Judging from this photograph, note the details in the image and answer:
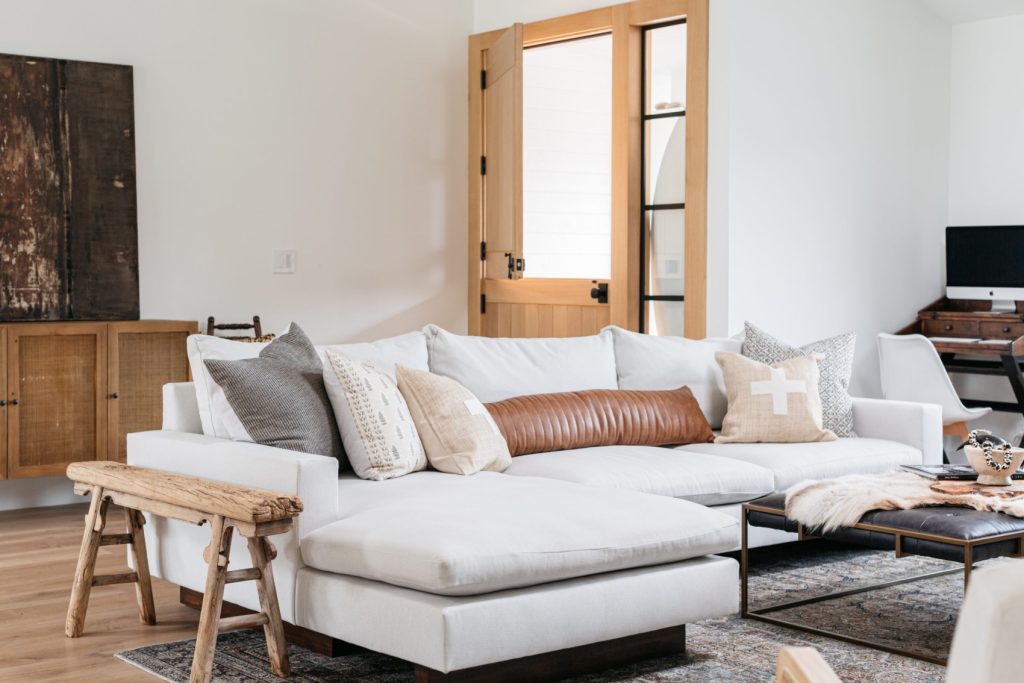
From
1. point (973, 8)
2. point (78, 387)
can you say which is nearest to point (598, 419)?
point (78, 387)

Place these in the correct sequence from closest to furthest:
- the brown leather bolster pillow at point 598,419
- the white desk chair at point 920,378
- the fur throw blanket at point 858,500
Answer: the fur throw blanket at point 858,500 < the brown leather bolster pillow at point 598,419 < the white desk chair at point 920,378

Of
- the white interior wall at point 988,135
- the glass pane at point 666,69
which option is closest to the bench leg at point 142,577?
the glass pane at point 666,69

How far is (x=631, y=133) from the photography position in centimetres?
604

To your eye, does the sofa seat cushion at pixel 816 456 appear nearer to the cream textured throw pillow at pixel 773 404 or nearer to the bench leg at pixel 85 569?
the cream textured throw pillow at pixel 773 404

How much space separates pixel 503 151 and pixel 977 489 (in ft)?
11.4

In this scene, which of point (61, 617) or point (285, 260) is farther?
point (285, 260)

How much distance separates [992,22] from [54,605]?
572 centimetres

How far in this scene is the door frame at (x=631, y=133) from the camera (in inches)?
224

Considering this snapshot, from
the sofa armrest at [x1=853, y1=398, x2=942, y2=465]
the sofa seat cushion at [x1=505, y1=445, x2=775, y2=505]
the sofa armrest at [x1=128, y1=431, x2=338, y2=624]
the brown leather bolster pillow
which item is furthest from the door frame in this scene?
the sofa armrest at [x1=128, y1=431, x2=338, y2=624]

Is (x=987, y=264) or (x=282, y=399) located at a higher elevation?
(x=987, y=264)

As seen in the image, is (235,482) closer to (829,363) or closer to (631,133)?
(829,363)

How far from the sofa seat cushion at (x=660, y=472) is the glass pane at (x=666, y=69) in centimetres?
245

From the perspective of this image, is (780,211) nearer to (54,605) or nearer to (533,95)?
(533,95)

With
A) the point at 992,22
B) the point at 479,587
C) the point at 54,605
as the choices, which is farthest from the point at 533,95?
the point at 479,587
